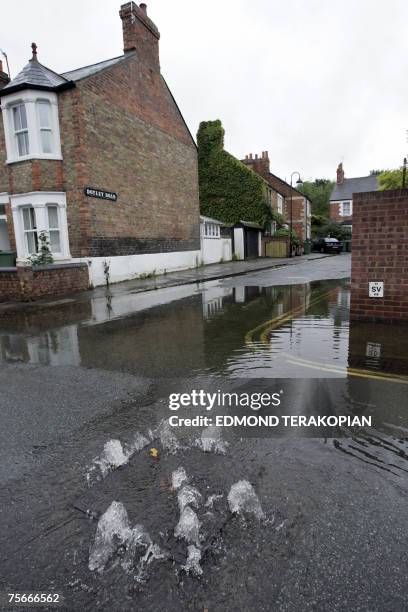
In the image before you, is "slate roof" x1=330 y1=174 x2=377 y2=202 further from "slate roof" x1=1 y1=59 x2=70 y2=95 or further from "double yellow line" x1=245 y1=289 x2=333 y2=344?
"double yellow line" x1=245 y1=289 x2=333 y2=344

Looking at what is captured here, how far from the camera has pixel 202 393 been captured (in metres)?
4.27

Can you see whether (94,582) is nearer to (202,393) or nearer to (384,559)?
(384,559)

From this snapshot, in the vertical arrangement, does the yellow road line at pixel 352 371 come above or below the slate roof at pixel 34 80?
below

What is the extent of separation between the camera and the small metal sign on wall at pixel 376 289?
7332 millimetres

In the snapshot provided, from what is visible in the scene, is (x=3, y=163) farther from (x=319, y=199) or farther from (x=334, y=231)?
(x=319, y=199)

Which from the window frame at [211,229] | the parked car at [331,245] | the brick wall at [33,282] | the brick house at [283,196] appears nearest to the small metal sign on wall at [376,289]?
the brick wall at [33,282]

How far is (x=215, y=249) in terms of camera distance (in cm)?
2795

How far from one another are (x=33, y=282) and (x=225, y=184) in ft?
83.1

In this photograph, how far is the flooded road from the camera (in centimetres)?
191

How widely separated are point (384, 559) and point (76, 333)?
6675 mm

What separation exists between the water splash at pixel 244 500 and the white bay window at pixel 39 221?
13.8m

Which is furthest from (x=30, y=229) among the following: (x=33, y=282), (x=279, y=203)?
(x=279, y=203)

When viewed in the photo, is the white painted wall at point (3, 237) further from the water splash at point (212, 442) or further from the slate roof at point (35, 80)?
the water splash at point (212, 442)

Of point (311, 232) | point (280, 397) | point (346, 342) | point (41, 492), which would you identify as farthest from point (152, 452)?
point (311, 232)
